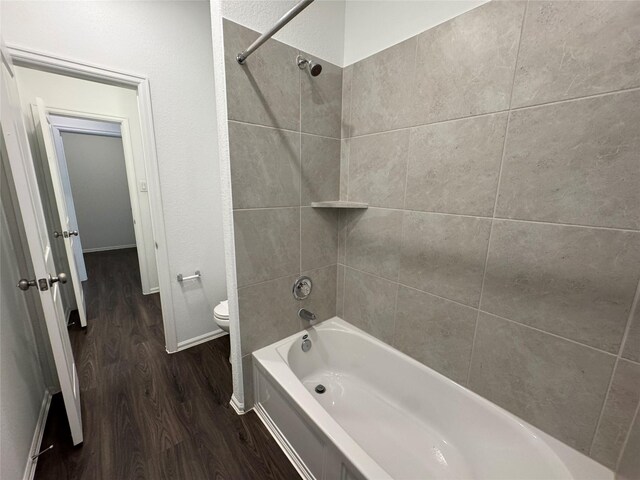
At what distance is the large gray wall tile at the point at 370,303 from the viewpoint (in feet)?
4.97

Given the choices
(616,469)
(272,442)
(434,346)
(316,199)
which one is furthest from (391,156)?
(272,442)

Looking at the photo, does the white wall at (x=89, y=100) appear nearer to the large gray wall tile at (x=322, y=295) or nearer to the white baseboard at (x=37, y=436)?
the white baseboard at (x=37, y=436)

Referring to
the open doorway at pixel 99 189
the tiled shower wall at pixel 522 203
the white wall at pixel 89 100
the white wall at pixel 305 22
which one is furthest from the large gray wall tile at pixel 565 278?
the open doorway at pixel 99 189

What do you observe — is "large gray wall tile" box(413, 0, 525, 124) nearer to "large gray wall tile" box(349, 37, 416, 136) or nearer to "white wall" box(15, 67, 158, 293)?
"large gray wall tile" box(349, 37, 416, 136)

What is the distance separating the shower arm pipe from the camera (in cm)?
87

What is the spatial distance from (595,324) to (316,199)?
1310 mm

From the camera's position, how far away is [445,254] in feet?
3.99

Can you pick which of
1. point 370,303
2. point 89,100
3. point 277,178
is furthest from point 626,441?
point 89,100

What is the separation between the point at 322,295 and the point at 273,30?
1433mm

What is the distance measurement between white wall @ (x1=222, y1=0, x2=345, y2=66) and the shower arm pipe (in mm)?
162

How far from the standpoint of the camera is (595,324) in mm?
873

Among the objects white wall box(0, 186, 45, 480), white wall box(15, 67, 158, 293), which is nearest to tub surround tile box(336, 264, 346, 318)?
white wall box(0, 186, 45, 480)

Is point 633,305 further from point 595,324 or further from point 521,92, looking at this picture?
point 521,92

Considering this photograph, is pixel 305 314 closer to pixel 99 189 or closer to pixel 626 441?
pixel 626 441
